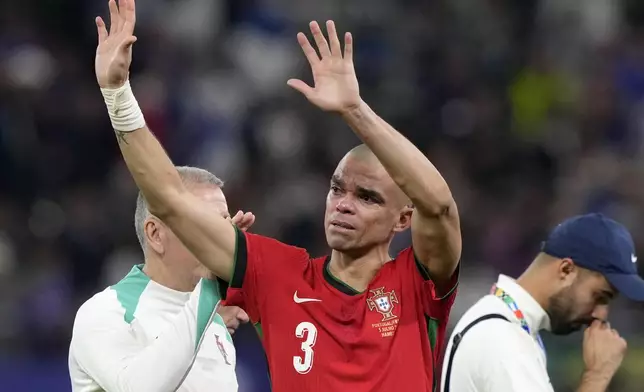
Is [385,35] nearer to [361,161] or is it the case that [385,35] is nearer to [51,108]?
[51,108]

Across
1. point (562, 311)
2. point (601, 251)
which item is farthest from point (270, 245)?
point (601, 251)

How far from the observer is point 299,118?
1078cm

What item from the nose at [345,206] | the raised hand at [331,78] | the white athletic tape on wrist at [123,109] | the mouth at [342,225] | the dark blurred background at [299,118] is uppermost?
the raised hand at [331,78]

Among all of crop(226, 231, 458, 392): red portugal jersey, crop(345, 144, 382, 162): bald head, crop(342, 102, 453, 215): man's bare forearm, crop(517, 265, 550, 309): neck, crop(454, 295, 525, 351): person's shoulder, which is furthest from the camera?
crop(517, 265, 550, 309): neck

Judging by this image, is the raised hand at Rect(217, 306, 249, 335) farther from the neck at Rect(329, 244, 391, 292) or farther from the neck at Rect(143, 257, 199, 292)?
the neck at Rect(329, 244, 391, 292)

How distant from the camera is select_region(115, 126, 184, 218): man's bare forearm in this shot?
156 inches

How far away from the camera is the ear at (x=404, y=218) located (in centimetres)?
436

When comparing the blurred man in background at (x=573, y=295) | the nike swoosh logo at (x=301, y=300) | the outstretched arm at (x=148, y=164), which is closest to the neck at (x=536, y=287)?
the blurred man in background at (x=573, y=295)

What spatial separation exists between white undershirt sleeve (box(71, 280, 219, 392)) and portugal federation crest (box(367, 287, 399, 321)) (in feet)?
1.74

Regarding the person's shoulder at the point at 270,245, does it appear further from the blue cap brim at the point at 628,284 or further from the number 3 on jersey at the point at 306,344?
the blue cap brim at the point at 628,284

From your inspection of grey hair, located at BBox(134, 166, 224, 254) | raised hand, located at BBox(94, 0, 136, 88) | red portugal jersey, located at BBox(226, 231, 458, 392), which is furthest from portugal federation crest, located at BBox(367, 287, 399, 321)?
raised hand, located at BBox(94, 0, 136, 88)

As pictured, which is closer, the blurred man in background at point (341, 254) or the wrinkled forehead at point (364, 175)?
the blurred man in background at point (341, 254)

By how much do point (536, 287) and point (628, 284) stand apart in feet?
1.33

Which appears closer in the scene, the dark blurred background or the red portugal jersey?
the red portugal jersey
